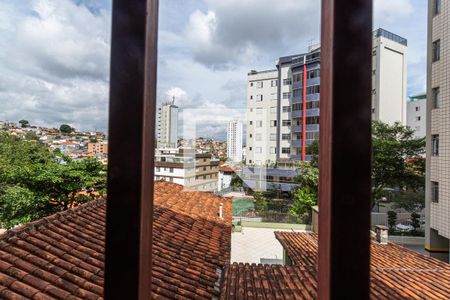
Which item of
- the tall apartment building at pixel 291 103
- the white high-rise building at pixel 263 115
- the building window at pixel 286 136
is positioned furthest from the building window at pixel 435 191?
the building window at pixel 286 136

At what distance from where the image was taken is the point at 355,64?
34 cm

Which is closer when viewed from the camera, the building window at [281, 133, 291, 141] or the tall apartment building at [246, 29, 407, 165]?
the tall apartment building at [246, 29, 407, 165]

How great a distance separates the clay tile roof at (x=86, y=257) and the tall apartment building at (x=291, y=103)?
27.2 ft

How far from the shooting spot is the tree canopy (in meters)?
5.93

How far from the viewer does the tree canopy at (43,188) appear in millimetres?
5934

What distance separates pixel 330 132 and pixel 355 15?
17cm

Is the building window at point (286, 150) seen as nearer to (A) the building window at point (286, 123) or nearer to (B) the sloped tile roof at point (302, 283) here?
(A) the building window at point (286, 123)

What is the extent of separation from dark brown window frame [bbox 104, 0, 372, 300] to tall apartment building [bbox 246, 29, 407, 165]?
32.6ft

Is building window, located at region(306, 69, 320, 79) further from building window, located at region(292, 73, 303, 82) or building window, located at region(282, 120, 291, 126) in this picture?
building window, located at region(282, 120, 291, 126)

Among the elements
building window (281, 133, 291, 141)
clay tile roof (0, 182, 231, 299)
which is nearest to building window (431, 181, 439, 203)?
clay tile roof (0, 182, 231, 299)

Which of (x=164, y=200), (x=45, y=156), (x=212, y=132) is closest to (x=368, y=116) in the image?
(x=164, y=200)

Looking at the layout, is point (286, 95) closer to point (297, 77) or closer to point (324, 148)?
point (297, 77)

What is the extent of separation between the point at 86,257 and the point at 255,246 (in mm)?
5308

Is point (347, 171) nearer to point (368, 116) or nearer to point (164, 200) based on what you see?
point (368, 116)
